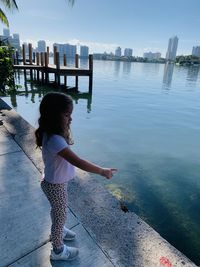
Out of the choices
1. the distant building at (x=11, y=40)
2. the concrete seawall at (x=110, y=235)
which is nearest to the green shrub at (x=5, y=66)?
the distant building at (x=11, y=40)

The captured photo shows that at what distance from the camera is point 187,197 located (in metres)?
4.98

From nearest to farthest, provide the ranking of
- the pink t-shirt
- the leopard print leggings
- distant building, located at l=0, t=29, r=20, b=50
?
the pink t-shirt < the leopard print leggings < distant building, located at l=0, t=29, r=20, b=50

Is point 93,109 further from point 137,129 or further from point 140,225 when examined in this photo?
point 140,225

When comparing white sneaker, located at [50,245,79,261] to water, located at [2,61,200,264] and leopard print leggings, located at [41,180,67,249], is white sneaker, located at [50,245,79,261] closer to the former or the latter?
leopard print leggings, located at [41,180,67,249]

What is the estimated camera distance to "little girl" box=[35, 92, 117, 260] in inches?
66.4

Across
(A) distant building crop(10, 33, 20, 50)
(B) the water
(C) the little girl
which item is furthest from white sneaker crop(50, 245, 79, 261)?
(A) distant building crop(10, 33, 20, 50)

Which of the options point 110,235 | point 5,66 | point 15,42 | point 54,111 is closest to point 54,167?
point 54,111

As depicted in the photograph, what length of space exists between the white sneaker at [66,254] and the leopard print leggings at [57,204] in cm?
7

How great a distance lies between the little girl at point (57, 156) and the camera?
169cm

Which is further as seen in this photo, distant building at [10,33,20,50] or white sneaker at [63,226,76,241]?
distant building at [10,33,20,50]

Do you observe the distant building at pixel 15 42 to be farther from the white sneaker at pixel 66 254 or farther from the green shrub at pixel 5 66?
the white sneaker at pixel 66 254

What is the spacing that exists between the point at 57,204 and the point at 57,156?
1.54ft

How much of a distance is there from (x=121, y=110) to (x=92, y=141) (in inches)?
228

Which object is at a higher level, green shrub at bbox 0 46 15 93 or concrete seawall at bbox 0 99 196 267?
green shrub at bbox 0 46 15 93
